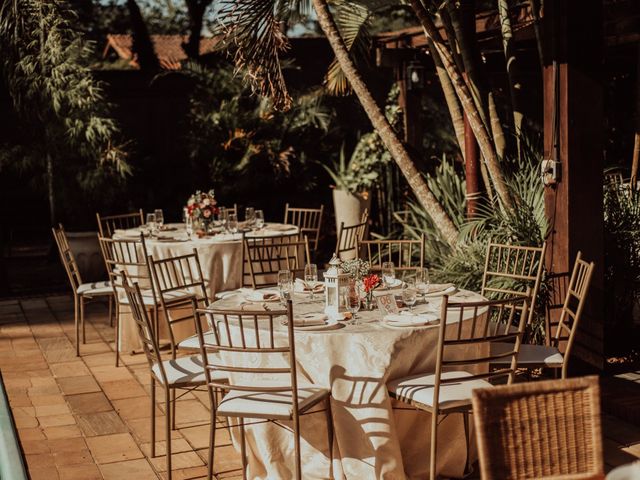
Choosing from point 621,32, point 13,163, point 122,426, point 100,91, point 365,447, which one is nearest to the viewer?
point 365,447

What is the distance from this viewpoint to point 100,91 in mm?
10406

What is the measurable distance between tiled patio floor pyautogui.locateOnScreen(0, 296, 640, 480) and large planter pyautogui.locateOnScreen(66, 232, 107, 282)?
2.09m

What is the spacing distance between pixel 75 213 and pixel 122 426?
17.3 ft

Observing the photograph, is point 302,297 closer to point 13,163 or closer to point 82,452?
point 82,452

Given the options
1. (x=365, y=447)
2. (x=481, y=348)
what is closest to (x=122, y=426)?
(x=365, y=447)

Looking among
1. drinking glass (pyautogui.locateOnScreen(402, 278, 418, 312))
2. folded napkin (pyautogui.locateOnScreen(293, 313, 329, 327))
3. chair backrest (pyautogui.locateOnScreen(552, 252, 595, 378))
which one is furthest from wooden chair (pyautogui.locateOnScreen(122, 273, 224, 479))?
chair backrest (pyautogui.locateOnScreen(552, 252, 595, 378))

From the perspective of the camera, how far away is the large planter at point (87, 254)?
31.9 ft

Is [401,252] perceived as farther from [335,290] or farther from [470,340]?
[470,340]

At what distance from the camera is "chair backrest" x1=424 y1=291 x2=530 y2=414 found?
3.76 meters

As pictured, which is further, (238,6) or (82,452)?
(238,6)

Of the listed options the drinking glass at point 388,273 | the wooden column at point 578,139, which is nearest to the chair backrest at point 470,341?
Result: the drinking glass at point 388,273

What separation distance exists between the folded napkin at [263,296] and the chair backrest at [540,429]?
7.68 ft

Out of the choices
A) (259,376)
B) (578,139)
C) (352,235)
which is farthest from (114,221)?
(259,376)

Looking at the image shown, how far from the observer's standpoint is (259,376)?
4.16 meters
